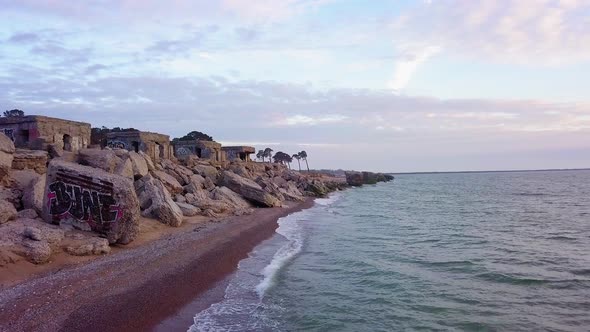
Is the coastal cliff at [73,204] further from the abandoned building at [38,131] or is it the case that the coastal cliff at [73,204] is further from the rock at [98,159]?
the abandoned building at [38,131]

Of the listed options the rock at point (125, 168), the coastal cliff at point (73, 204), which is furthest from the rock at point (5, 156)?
the rock at point (125, 168)

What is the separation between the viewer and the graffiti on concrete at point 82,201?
17.3 metres

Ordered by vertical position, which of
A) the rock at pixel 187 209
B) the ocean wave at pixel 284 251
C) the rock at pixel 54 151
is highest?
the rock at pixel 54 151

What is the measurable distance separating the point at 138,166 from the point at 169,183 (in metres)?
3.17

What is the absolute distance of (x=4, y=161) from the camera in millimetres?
19344

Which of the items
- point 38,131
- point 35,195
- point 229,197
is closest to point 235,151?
point 229,197

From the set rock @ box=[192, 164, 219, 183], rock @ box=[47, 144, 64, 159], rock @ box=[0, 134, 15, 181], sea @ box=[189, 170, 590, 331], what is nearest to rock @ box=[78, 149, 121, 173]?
rock @ box=[47, 144, 64, 159]

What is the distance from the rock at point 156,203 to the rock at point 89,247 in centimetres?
596

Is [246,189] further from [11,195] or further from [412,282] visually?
[412,282]

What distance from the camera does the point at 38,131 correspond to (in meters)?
26.1

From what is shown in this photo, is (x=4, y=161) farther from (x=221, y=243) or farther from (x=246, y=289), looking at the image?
(x=246, y=289)

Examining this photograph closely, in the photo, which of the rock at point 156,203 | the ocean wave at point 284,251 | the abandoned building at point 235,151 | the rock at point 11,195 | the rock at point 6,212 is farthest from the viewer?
the abandoned building at point 235,151

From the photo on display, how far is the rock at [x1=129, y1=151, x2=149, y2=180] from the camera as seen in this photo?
2605cm

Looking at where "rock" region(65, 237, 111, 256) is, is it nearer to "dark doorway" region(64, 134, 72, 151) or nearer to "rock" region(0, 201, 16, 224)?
"rock" region(0, 201, 16, 224)
